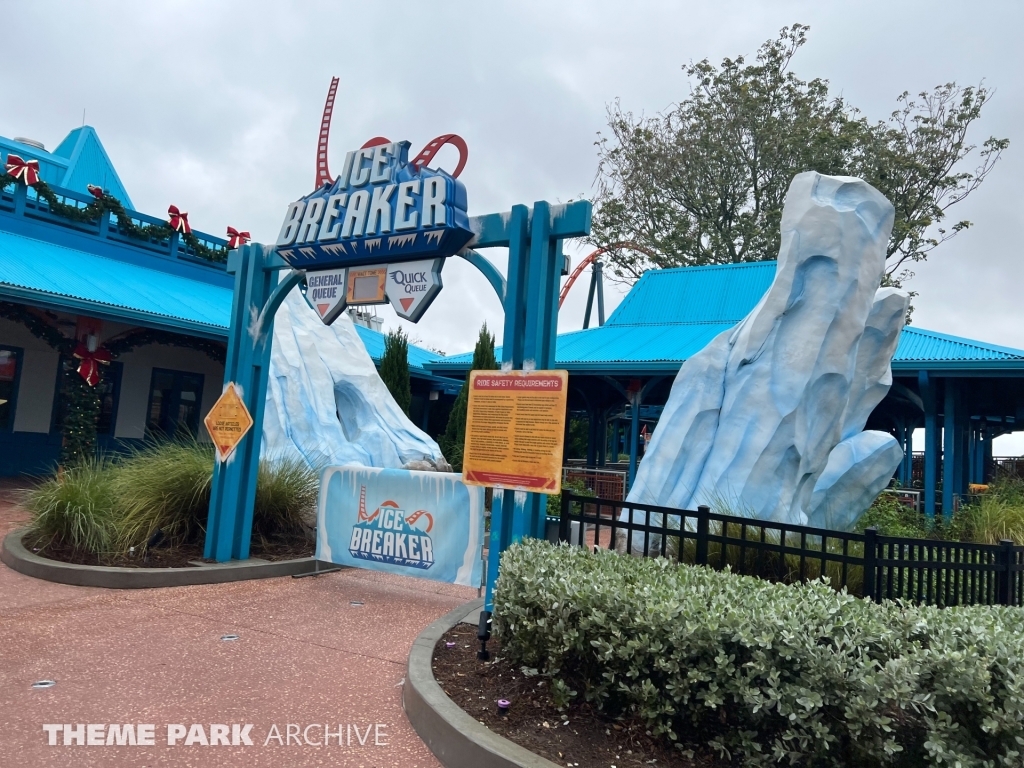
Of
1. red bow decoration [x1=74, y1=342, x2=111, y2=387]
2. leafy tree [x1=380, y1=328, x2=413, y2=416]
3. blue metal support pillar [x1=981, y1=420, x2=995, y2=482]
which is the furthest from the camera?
blue metal support pillar [x1=981, y1=420, x2=995, y2=482]

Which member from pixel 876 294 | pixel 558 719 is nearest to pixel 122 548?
pixel 558 719

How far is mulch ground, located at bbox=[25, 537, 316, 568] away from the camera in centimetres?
783

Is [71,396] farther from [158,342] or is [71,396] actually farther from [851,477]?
[851,477]

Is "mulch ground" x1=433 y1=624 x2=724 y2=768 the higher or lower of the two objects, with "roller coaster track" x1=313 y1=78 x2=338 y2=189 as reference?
lower

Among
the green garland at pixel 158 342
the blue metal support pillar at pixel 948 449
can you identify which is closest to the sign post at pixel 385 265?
the green garland at pixel 158 342

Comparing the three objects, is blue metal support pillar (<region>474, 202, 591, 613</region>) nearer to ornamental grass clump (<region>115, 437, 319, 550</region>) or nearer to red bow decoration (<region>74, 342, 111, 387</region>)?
ornamental grass clump (<region>115, 437, 319, 550</region>)

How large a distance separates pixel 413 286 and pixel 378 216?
82 centimetres

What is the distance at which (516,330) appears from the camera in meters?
6.23

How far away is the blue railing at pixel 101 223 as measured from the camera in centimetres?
1549

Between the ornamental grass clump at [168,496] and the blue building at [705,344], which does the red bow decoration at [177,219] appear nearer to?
the blue building at [705,344]

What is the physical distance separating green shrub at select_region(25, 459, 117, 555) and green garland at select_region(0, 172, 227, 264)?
9598mm

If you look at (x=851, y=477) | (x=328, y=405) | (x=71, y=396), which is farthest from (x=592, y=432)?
(x=71, y=396)

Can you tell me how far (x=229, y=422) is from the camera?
8484 millimetres

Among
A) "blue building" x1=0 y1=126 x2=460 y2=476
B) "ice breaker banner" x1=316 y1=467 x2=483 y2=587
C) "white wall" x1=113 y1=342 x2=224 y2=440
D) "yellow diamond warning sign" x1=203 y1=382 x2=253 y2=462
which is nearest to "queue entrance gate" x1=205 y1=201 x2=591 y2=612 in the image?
"yellow diamond warning sign" x1=203 y1=382 x2=253 y2=462
